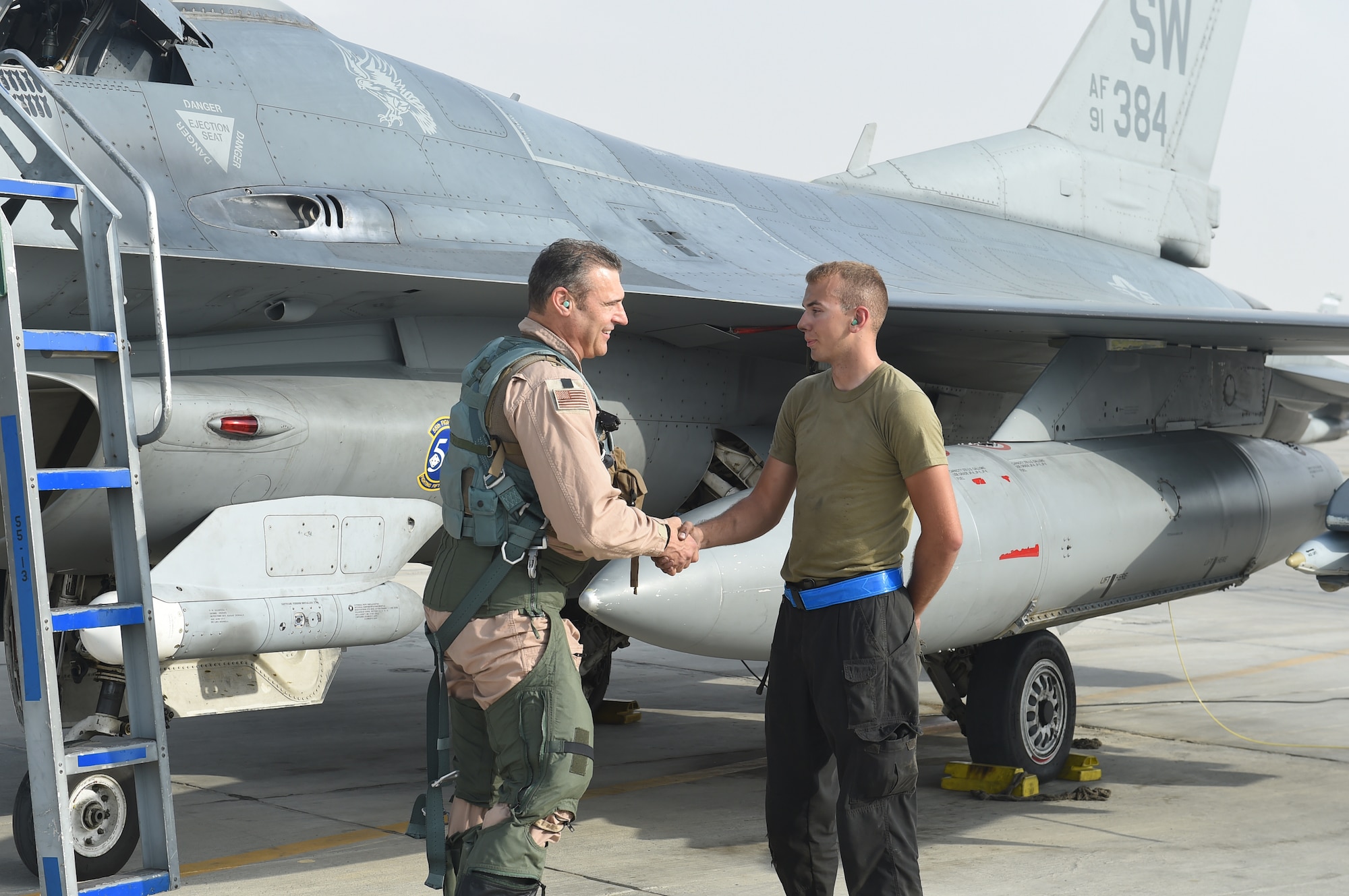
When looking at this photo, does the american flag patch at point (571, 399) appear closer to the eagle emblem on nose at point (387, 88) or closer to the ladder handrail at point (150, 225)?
the ladder handrail at point (150, 225)

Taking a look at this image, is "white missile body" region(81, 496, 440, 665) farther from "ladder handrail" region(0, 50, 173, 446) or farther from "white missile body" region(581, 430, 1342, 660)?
"white missile body" region(581, 430, 1342, 660)

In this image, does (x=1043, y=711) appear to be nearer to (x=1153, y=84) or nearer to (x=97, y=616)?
(x=97, y=616)

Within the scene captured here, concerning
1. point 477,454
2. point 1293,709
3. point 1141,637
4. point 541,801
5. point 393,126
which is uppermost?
point 393,126

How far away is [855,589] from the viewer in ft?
12.0


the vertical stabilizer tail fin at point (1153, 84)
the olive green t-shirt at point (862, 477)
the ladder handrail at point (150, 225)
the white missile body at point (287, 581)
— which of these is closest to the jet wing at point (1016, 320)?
the white missile body at point (287, 581)

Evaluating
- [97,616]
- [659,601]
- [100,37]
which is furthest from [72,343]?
[659,601]

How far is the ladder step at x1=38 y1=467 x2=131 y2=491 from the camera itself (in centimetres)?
397

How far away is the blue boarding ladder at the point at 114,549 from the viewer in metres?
3.92

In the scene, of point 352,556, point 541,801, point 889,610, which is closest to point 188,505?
point 352,556

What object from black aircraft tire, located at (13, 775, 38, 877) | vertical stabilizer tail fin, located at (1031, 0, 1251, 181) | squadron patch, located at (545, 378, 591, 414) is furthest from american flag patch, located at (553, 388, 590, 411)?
vertical stabilizer tail fin, located at (1031, 0, 1251, 181)

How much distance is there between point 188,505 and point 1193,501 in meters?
4.84

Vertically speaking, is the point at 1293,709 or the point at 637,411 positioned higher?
the point at 637,411

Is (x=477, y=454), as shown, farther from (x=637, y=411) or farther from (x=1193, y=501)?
(x=1193, y=501)

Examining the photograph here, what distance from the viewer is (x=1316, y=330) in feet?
21.3
